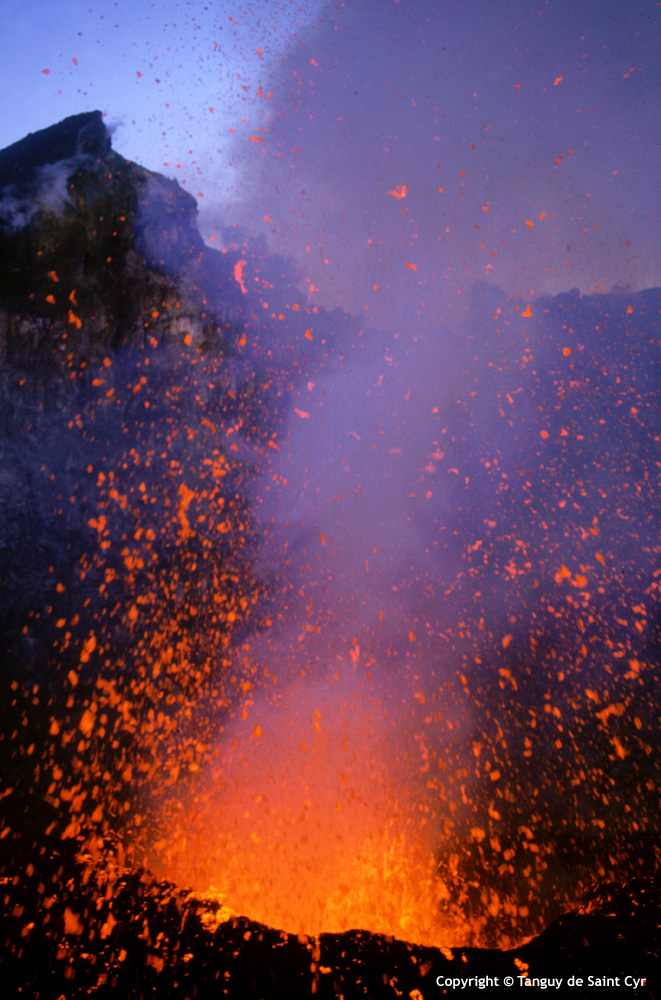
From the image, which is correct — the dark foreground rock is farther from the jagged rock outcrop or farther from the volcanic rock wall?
the jagged rock outcrop

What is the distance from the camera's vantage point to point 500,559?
408 inches

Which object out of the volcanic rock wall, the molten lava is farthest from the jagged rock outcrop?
the molten lava

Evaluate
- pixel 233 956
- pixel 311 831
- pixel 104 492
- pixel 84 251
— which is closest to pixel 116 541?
pixel 104 492

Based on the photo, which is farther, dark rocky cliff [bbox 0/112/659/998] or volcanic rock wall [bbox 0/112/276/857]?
volcanic rock wall [bbox 0/112/276/857]


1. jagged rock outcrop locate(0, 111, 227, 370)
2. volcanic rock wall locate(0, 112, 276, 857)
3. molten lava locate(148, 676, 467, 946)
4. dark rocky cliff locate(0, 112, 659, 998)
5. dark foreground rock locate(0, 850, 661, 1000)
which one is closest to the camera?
dark foreground rock locate(0, 850, 661, 1000)

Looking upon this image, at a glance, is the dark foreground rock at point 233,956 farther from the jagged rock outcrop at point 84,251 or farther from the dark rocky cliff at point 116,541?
the jagged rock outcrop at point 84,251

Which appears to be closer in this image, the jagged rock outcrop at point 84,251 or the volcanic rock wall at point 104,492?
the volcanic rock wall at point 104,492

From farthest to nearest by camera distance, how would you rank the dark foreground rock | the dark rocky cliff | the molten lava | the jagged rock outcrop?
the jagged rock outcrop
the molten lava
the dark rocky cliff
the dark foreground rock

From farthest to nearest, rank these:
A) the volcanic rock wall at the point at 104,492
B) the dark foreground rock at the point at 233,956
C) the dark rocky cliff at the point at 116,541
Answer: the volcanic rock wall at the point at 104,492 → the dark rocky cliff at the point at 116,541 → the dark foreground rock at the point at 233,956

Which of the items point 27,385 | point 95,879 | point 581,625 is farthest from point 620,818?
point 27,385

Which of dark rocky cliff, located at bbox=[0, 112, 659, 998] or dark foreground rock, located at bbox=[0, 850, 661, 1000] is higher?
dark rocky cliff, located at bbox=[0, 112, 659, 998]

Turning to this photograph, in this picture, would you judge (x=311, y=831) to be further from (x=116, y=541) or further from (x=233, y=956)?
(x=116, y=541)

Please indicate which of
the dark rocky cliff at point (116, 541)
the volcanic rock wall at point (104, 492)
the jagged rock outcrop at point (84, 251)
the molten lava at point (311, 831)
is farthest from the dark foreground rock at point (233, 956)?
the jagged rock outcrop at point (84, 251)

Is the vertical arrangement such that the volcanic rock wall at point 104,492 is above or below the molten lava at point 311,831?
above
